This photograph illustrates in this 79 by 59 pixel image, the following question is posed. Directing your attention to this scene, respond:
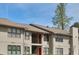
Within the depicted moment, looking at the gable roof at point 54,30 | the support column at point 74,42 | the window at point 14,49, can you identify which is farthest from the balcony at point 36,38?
the support column at point 74,42

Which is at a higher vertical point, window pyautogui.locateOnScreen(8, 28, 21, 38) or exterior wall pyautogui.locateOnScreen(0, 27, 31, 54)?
window pyautogui.locateOnScreen(8, 28, 21, 38)

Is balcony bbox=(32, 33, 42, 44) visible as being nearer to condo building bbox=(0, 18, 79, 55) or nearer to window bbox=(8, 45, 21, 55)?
condo building bbox=(0, 18, 79, 55)

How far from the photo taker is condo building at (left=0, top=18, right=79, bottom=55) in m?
6.91

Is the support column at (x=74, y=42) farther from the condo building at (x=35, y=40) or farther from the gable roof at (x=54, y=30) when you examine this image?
the gable roof at (x=54, y=30)

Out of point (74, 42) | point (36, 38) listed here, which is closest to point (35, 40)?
point (36, 38)

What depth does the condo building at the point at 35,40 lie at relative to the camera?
6.91 m

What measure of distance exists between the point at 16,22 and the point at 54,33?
68 cm

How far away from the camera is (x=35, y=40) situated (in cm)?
712

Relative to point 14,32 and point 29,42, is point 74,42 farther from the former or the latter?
point 14,32

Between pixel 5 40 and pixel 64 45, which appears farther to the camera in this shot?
pixel 64 45

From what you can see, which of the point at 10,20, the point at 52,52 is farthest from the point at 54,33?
the point at 10,20

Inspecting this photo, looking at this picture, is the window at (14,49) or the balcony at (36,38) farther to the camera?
the balcony at (36,38)

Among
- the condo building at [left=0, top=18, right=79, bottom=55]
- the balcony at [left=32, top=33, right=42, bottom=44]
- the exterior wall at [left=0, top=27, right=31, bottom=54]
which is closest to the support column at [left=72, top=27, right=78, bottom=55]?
the condo building at [left=0, top=18, right=79, bottom=55]

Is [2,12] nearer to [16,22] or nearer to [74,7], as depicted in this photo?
[16,22]
